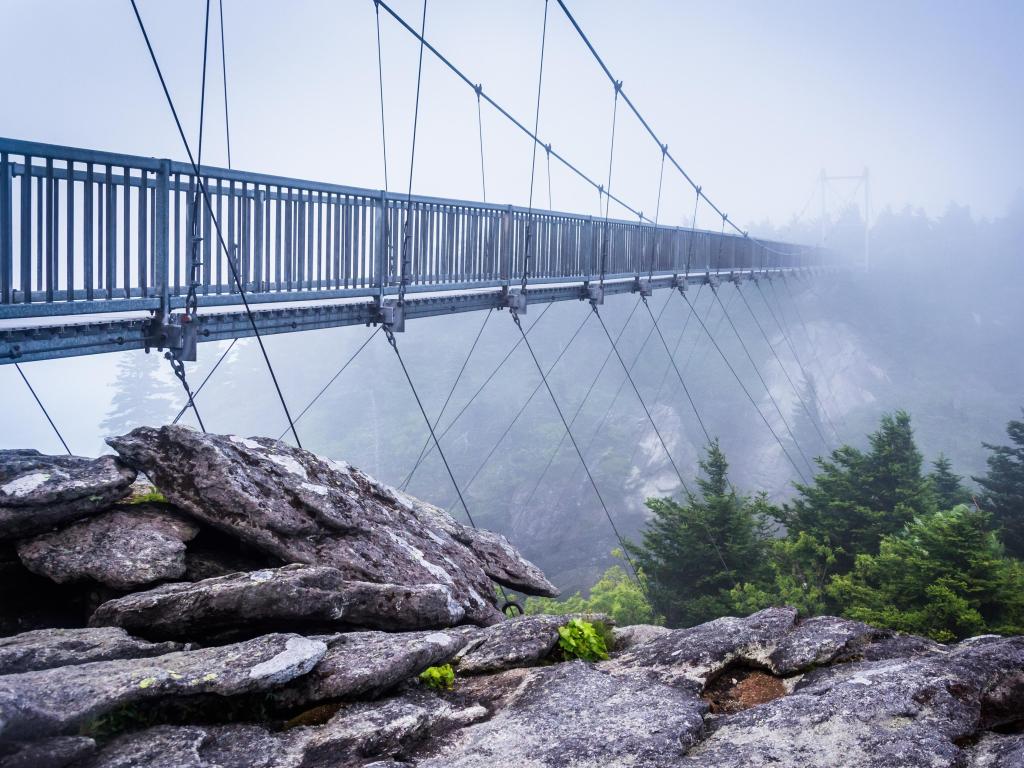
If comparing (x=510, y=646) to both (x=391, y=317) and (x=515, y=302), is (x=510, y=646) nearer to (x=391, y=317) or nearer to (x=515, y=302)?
(x=391, y=317)

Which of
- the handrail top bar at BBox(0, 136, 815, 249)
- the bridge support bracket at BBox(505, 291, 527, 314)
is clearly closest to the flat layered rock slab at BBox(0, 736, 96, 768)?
the handrail top bar at BBox(0, 136, 815, 249)

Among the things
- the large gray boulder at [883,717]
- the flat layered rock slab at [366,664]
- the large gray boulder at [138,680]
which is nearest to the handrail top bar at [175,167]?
the large gray boulder at [138,680]

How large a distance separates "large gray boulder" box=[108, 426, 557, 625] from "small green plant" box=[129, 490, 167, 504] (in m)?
0.18

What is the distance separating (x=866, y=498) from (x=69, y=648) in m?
16.5

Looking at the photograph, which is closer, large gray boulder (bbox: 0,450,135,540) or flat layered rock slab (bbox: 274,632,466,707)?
flat layered rock slab (bbox: 274,632,466,707)

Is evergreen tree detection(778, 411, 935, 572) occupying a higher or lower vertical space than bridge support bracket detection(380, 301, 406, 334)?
lower

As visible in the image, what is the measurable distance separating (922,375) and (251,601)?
201 ft

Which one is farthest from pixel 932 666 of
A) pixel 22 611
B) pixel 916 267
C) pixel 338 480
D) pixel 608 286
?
pixel 916 267

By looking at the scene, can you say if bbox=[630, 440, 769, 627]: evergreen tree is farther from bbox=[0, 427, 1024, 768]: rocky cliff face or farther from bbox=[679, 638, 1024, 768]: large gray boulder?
bbox=[679, 638, 1024, 768]: large gray boulder

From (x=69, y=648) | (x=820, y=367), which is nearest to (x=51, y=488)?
(x=69, y=648)

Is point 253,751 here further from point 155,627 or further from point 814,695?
point 814,695

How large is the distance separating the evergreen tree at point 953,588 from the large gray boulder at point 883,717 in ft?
21.2

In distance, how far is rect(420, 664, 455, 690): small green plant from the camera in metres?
3.93

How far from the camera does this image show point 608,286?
14008mm
